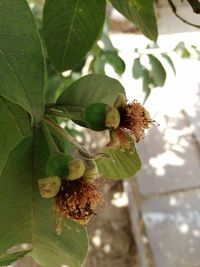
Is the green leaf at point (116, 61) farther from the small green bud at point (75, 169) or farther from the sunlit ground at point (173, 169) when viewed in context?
the small green bud at point (75, 169)

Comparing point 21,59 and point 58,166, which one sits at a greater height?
point 21,59

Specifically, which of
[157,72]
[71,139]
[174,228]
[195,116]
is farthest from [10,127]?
[195,116]

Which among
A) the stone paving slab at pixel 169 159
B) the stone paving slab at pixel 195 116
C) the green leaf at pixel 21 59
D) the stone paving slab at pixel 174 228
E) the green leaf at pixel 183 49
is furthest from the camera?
the stone paving slab at pixel 195 116

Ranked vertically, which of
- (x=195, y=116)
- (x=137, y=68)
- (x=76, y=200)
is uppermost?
(x=76, y=200)

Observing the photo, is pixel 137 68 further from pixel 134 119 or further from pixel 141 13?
pixel 134 119

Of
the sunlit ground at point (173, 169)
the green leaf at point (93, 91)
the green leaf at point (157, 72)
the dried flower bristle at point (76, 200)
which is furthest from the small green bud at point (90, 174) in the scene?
the sunlit ground at point (173, 169)

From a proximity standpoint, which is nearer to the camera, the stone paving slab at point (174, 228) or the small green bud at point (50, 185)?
the small green bud at point (50, 185)

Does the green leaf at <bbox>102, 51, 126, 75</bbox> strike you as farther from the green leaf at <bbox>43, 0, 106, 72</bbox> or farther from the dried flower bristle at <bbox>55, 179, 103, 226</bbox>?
the dried flower bristle at <bbox>55, 179, 103, 226</bbox>

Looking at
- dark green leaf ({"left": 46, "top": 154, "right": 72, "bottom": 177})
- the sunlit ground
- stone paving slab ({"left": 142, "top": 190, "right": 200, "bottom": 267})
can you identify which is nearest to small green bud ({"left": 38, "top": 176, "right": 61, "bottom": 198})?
dark green leaf ({"left": 46, "top": 154, "right": 72, "bottom": 177})
